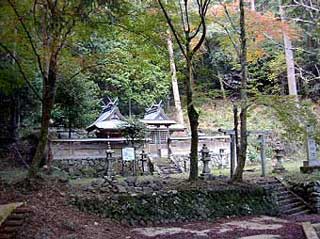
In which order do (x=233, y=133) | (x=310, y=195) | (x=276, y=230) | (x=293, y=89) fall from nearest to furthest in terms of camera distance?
1. (x=276, y=230)
2. (x=310, y=195)
3. (x=233, y=133)
4. (x=293, y=89)

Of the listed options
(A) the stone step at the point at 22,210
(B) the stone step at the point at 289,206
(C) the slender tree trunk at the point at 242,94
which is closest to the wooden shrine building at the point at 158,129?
(C) the slender tree trunk at the point at 242,94

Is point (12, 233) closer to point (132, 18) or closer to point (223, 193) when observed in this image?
point (223, 193)

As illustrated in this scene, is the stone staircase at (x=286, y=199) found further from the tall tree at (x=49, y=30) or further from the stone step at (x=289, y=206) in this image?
the tall tree at (x=49, y=30)

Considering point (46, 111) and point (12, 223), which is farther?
point (46, 111)

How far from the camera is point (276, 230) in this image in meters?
7.09

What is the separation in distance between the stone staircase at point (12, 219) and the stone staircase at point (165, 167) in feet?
24.5

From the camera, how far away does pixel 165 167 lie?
1456cm

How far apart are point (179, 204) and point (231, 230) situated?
5.02ft

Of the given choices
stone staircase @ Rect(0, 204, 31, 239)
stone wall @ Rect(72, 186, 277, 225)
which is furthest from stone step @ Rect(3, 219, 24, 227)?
stone wall @ Rect(72, 186, 277, 225)

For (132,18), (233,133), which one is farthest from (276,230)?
(132,18)

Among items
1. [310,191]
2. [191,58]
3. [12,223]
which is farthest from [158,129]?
[12,223]

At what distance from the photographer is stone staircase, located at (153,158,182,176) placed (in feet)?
46.4

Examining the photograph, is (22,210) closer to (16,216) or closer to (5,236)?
(16,216)

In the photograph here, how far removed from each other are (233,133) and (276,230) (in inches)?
164
